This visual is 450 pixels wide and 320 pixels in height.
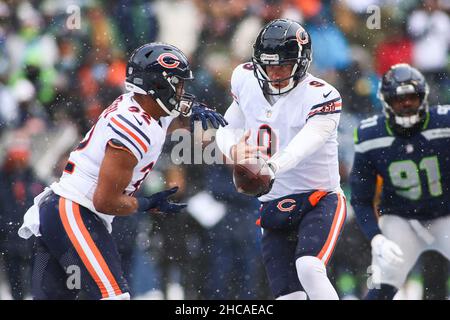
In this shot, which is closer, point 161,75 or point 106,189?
point 106,189

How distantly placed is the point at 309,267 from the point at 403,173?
5.33ft

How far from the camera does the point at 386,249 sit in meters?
5.61

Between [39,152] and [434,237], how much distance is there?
2.50m

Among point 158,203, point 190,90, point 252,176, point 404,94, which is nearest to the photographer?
point 252,176

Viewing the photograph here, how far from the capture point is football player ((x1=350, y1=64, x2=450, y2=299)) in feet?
18.9

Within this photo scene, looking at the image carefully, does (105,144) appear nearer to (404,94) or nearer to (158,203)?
(158,203)

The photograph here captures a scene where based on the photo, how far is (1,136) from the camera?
657 cm

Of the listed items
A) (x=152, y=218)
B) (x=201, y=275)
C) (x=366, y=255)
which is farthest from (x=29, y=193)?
(x=366, y=255)

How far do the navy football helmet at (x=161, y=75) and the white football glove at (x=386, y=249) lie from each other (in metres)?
1.57

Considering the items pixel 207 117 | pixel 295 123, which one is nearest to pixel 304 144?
pixel 295 123

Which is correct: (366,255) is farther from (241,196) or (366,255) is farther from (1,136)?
(1,136)

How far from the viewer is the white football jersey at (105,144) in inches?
172

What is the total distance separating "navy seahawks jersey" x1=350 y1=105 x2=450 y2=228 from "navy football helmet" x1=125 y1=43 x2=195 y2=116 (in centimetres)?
154
